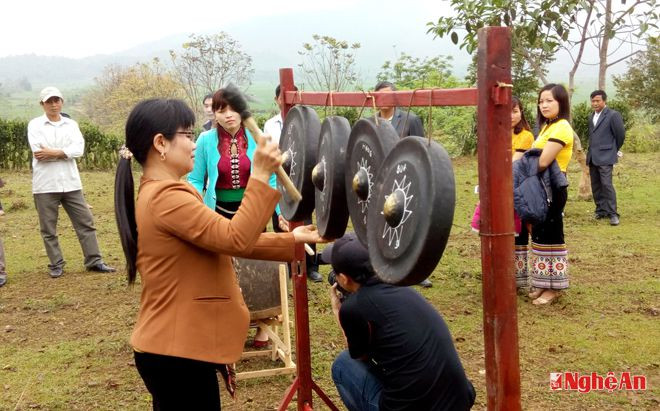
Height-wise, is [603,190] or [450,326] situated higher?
[603,190]

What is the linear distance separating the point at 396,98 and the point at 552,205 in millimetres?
3538

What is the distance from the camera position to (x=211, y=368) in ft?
9.05

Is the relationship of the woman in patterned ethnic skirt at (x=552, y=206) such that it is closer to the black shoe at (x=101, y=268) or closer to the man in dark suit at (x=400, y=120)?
the man in dark suit at (x=400, y=120)

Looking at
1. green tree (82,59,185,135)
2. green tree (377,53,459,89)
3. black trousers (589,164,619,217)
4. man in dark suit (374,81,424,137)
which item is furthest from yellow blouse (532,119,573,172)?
green tree (82,59,185,135)

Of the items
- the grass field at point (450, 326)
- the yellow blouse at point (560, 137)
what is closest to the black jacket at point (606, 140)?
the grass field at point (450, 326)

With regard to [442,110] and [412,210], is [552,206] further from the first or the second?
[442,110]

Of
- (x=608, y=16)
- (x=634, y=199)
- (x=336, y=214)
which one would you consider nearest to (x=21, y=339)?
(x=336, y=214)

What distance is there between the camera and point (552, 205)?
589cm

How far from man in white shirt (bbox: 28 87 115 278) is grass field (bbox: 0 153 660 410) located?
56cm

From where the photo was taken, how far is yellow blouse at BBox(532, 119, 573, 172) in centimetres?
573


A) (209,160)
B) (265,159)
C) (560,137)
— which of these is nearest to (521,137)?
(560,137)

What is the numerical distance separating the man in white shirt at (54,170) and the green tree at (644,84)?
21982 mm

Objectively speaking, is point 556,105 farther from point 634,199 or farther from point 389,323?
point 634,199

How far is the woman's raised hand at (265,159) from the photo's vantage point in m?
2.48
